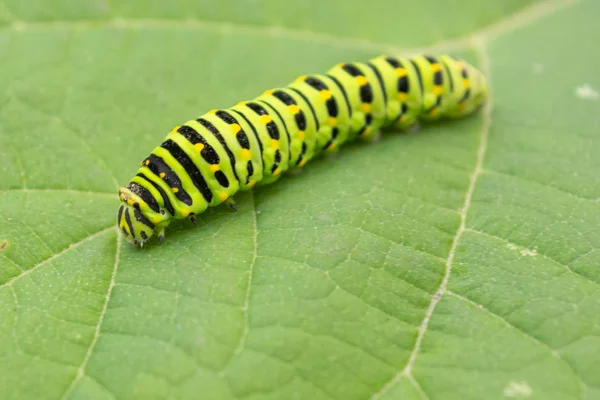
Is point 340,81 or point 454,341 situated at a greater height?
point 340,81

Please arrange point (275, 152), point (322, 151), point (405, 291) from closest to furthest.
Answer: point (405, 291) → point (275, 152) → point (322, 151)

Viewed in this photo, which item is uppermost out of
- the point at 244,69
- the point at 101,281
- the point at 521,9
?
the point at 521,9

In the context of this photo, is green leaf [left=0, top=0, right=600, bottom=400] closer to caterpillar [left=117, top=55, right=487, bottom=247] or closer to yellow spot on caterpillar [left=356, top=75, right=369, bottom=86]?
caterpillar [left=117, top=55, right=487, bottom=247]

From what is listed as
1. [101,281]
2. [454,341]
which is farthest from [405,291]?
[101,281]

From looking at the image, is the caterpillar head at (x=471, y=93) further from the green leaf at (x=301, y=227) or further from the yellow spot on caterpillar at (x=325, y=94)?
the yellow spot on caterpillar at (x=325, y=94)

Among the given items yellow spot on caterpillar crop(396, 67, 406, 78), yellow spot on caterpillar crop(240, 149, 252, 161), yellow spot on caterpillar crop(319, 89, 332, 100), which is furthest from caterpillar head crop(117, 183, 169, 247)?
yellow spot on caterpillar crop(396, 67, 406, 78)

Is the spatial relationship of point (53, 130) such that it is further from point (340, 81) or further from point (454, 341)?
point (454, 341)

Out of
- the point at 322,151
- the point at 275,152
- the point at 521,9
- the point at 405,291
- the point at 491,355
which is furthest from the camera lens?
the point at 521,9
